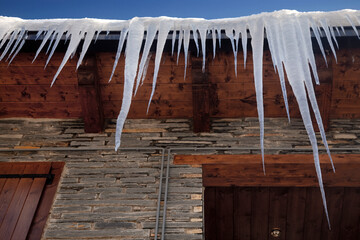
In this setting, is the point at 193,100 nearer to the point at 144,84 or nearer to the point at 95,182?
the point at 144,84

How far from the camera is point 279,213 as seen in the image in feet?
16.1

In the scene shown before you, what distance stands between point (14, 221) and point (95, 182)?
0.87 metres

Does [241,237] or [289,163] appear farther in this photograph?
[241,237]

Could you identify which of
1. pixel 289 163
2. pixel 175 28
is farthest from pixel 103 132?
pixel 289 163

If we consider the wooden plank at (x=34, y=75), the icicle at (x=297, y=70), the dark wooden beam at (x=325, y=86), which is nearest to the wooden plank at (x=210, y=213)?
the dark wooden beam at (x=325, y=86)

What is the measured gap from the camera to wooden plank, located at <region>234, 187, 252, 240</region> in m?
4.79

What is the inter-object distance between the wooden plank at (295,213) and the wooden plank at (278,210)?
0.17ft

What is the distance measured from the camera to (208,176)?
4.27 m

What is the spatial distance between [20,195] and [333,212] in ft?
12.4

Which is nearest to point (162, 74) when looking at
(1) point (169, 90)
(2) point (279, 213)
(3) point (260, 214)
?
(1) point (169, 90)

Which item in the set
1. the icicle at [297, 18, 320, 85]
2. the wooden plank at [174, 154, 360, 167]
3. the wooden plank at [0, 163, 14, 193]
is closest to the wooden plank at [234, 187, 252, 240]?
the wooden plank at [174, 154, 360, 167]

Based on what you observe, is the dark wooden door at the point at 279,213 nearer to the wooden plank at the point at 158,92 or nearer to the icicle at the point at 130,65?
the wooden plank at the point at 158,92

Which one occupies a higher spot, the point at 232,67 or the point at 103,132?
the point at 232,67

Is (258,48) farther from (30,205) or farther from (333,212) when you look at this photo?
(333,212)
